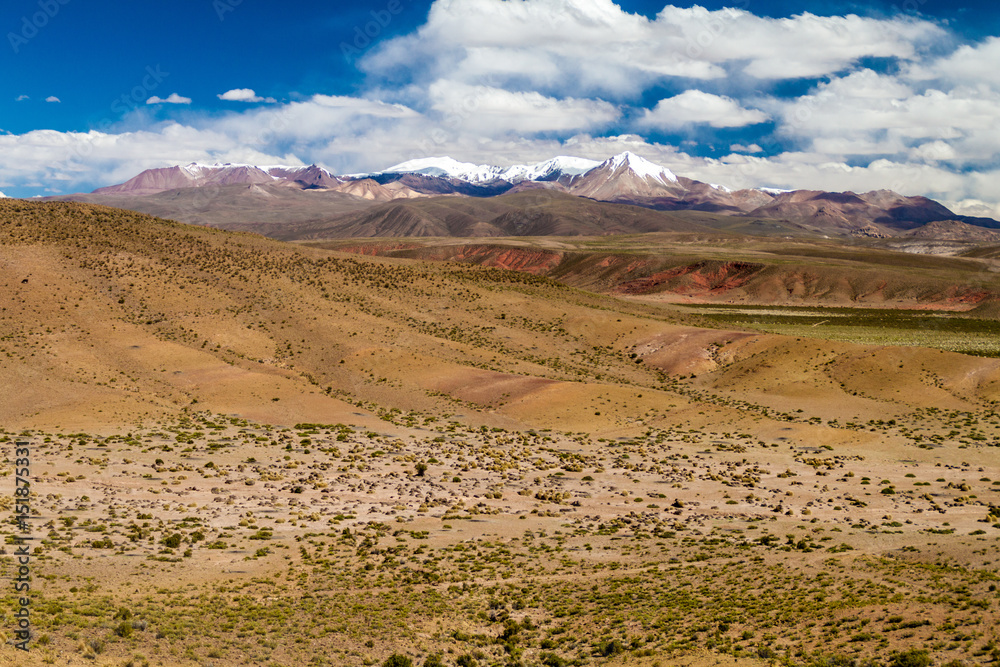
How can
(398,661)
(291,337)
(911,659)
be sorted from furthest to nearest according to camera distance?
(291,337) → (398,661) → (911,659)

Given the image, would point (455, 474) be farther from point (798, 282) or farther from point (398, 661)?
point (798, 282)

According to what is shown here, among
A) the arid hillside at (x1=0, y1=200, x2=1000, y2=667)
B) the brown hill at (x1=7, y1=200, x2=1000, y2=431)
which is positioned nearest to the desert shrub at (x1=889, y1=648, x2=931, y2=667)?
the arid hillside at (x1=0, y1=200, x2=1000, y2=667)

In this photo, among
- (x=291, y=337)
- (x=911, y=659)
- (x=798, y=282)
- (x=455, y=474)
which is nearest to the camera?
(x=911, y=659)

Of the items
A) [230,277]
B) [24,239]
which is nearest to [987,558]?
[230,277]

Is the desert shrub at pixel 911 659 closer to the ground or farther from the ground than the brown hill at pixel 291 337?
closer to the ground

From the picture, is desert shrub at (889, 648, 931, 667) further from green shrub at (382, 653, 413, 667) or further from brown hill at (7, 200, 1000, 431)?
brown hill at (7, 200, 1000, 431)

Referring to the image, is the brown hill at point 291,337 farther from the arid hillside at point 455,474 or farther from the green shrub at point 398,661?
the green shrub at point 398,661

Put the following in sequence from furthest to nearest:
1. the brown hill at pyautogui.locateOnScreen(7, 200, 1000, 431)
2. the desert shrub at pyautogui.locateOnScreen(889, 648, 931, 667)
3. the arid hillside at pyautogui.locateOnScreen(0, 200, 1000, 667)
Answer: the brown hill at pyautogui.locateOnScreen(7, 200, 1000, 431) → the arid hillside at pyautogui.locateOnScreen(0, 200, 1000, 667) → the desert shrub at pyautogui.locateOnScreen(889, 648, 931, 667)

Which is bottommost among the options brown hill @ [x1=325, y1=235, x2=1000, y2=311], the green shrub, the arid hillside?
the green shrub

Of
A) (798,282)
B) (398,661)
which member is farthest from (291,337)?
(798,282)

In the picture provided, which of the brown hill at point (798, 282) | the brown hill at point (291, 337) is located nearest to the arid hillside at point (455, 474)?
the brown hill at point (291, 337)

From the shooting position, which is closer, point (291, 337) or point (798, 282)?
point (291, 337)

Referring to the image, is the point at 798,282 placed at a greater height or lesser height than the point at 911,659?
greater

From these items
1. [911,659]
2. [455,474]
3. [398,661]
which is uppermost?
[911,659]
